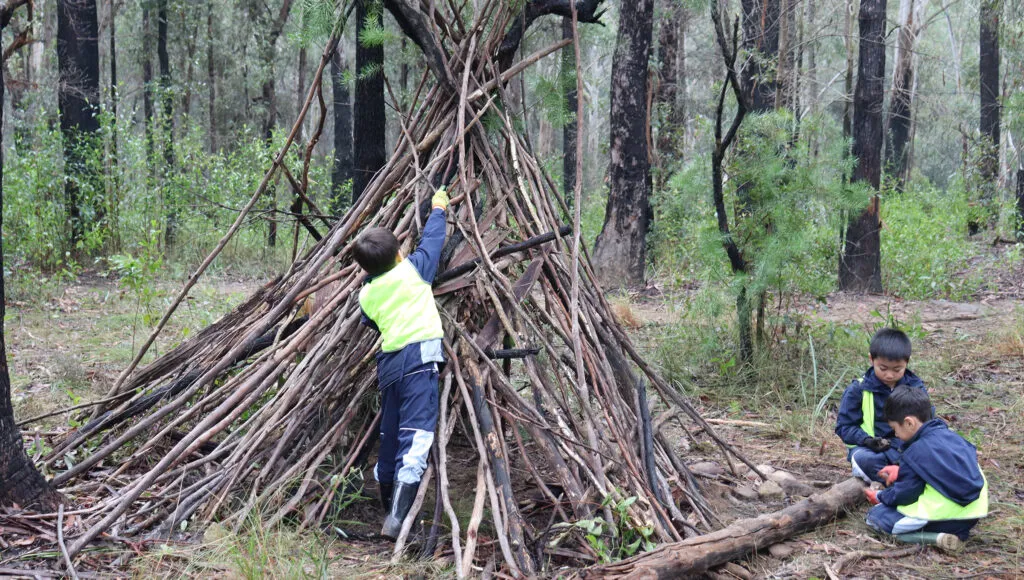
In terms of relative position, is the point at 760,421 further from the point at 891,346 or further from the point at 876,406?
the point at 891,346

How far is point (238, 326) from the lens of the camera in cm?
427

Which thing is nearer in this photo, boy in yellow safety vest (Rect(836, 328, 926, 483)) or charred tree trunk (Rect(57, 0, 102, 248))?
boy in yellow safety vest (Rect(836, 328, 926, 483))

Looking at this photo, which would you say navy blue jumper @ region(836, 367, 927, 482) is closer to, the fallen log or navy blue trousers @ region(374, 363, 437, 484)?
the fallen log

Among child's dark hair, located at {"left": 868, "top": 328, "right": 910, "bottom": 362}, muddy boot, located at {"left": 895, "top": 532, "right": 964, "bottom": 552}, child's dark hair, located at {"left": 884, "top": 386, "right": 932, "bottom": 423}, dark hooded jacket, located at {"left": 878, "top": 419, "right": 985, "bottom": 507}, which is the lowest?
muddy boot, located at {"left": 895, "top": 532, "right": 964, "bottom": 552}

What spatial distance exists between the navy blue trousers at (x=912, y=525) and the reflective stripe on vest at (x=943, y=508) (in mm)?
25

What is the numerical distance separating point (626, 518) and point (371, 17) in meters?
3.34

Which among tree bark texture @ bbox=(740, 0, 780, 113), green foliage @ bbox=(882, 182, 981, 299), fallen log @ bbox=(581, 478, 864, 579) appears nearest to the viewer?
fallen log @ bbox=(581, 478, 864, 579)

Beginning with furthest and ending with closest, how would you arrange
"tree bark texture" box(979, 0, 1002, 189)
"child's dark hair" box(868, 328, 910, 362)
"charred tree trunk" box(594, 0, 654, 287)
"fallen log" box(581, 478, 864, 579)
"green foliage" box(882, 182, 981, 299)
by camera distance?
"tree bark texture" box(979, 0, 1002, 189)
"charred tree trunk" box(594, 0, 654, 287)
"green foliage" box(882, 182, 981, 299)
"child's dark hair" box(868, 328, 910, 362)
"fallen log" box(581, 478, 864, 579)

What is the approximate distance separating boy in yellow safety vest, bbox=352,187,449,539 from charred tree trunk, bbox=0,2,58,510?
55.3 inches

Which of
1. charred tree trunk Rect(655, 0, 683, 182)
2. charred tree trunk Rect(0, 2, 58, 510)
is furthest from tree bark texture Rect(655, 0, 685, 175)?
charred tree trunk Rect(0, 2, 58, 510)

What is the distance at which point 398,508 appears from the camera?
315cm

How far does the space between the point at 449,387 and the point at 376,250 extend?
2.27ft

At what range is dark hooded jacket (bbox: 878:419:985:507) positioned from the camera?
3.18 meters

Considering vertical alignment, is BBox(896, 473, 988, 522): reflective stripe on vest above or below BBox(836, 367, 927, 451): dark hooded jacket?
below
